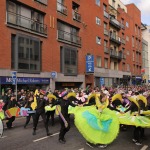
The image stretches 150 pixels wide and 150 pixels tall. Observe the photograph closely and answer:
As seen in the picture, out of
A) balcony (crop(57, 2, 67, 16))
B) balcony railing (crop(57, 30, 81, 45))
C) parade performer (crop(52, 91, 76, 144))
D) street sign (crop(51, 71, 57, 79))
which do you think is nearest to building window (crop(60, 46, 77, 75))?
balcony railing (crop(57, 30, 81, 45))

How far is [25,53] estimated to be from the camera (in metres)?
26.0

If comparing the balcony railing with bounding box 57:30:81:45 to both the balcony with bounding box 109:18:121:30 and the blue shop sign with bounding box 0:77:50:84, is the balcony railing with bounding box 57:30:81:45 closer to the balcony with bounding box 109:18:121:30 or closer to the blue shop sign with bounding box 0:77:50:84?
the blue shop sign with bounding box 0:77:50:84

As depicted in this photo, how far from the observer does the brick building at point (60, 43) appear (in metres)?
24.7

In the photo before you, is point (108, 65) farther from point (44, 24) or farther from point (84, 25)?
point (44, 24)

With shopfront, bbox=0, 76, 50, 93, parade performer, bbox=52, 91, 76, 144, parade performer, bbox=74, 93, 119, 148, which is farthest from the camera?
shopfront, bbox=0, 76, 50, 93

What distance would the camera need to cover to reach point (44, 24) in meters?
29.0

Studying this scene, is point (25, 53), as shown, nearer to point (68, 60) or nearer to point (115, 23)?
point (68, 60)

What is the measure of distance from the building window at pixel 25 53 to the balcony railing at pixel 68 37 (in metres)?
4.70

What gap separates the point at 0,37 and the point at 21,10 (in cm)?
436

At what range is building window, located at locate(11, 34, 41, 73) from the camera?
24797mm

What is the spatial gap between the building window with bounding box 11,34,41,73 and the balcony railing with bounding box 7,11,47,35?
1.03 meters

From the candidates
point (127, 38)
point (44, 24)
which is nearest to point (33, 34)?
point (44, 24)

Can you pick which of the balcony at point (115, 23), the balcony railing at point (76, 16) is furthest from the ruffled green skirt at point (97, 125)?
the balcony at point (115, 23)

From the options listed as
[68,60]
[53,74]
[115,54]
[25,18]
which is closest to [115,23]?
[115,54]
